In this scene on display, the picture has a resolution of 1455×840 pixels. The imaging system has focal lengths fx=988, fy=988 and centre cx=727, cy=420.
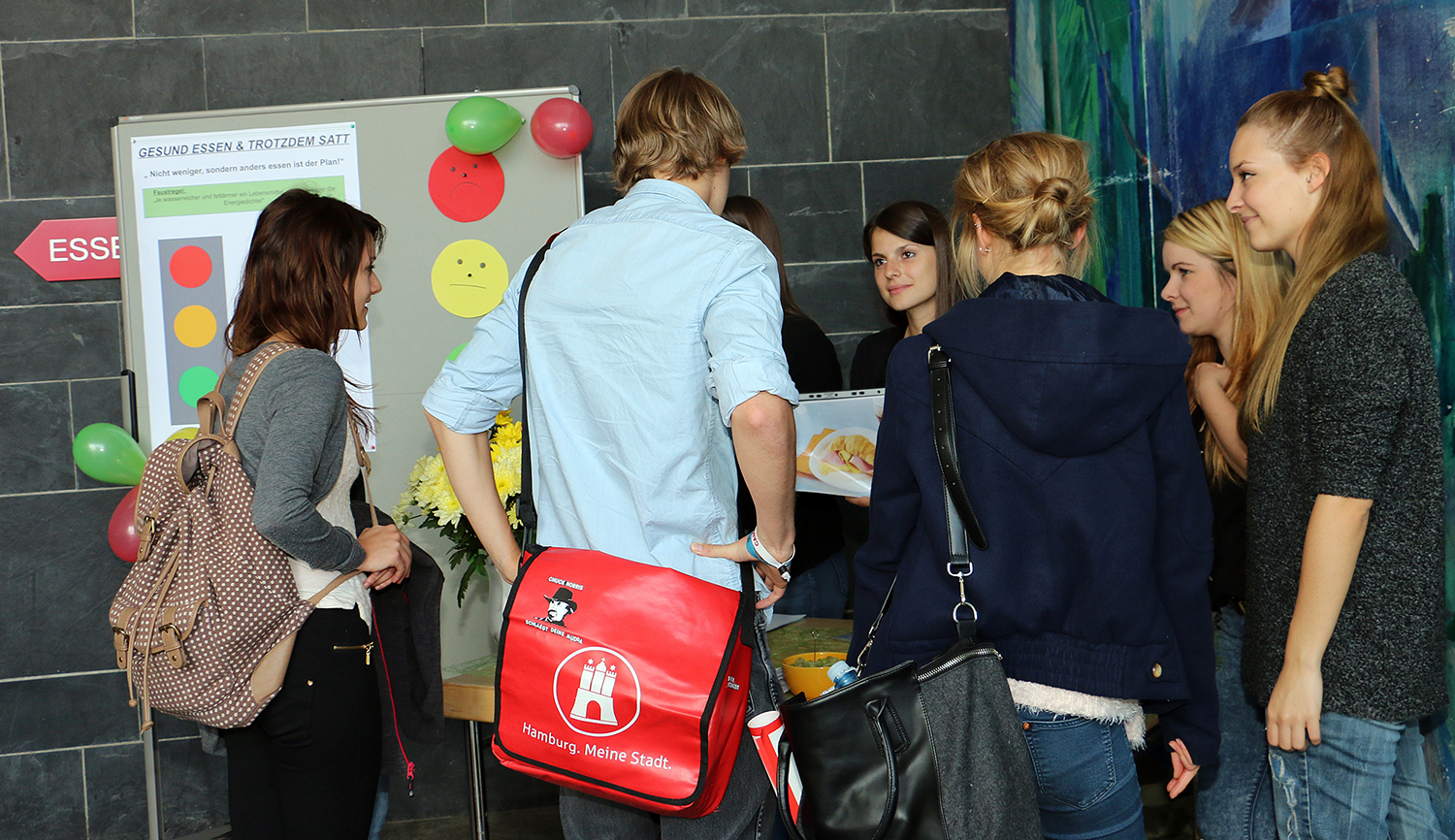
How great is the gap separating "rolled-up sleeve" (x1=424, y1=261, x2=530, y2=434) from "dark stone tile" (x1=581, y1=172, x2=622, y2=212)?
1.78m

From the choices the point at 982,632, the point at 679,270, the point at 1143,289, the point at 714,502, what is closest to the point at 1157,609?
the point at 982,632

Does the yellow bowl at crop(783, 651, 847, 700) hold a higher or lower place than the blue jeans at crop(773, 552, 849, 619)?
higher

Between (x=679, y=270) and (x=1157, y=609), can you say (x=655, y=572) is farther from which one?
(x=1157, y=609)

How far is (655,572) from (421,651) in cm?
76

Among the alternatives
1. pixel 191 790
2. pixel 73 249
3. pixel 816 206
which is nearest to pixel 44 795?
pixel 191 790

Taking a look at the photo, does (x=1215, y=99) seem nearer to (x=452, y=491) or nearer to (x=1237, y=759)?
(x=1237, y=759)

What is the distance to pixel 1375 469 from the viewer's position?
4.09 ft

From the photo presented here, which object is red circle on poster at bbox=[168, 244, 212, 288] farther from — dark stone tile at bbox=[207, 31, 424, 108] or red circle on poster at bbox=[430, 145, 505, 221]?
red circle on poster at bbox=[430, 145, 505, 221]

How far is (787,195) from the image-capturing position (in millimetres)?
3229

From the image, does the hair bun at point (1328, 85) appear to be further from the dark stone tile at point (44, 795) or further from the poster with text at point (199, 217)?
the dark stone tile at point (44, 795)

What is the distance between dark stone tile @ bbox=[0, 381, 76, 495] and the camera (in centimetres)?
309

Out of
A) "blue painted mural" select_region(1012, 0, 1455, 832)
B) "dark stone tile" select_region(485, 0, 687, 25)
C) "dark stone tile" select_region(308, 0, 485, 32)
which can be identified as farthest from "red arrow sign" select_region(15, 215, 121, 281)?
"blue painted mural" select_region(1012, 0, 1455, 832)

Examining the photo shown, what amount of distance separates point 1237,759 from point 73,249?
340cm

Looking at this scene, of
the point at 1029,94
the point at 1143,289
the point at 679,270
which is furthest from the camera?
the point at 1029,94
